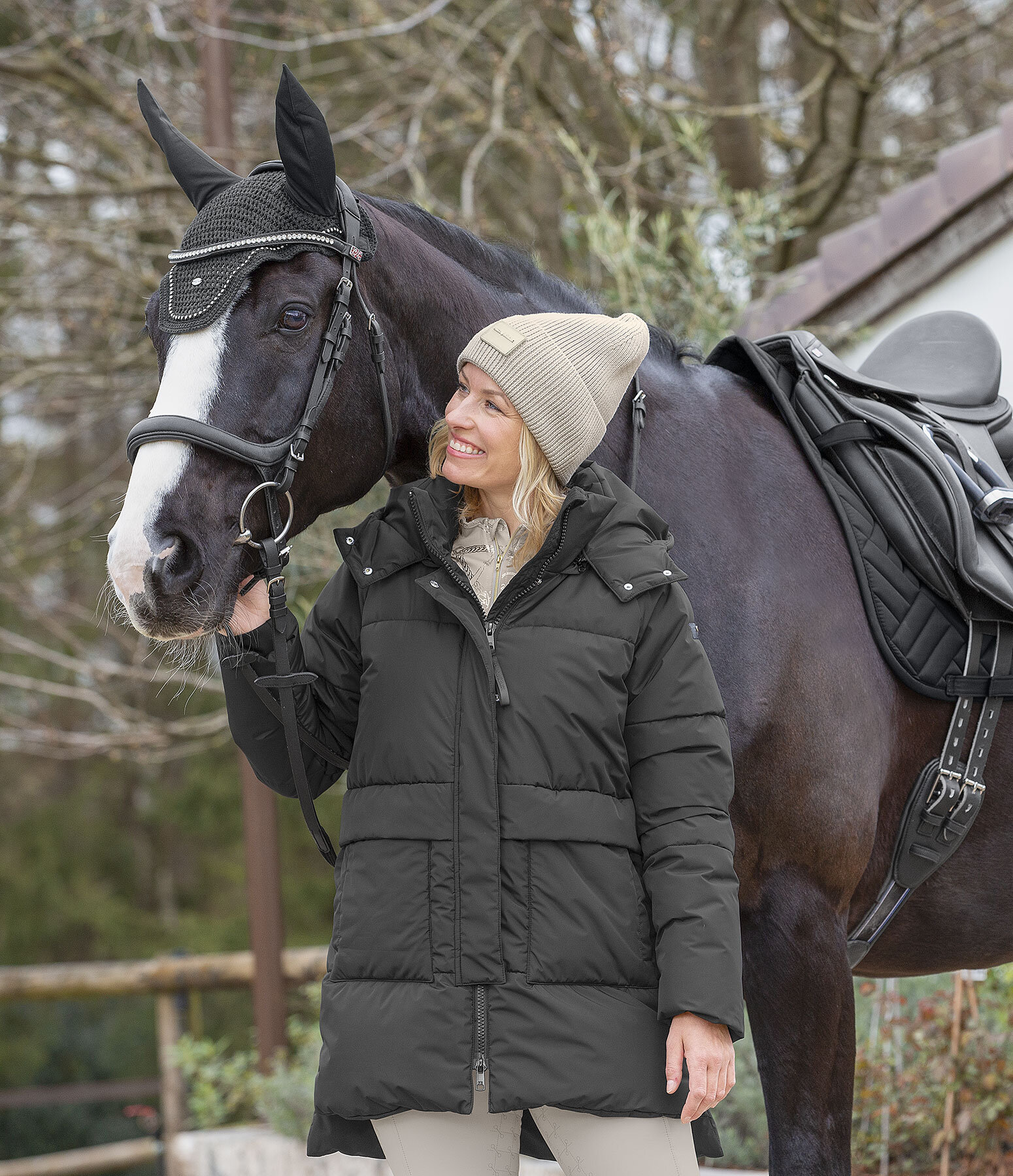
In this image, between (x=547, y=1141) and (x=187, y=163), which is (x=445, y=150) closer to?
(x=187, y=163)

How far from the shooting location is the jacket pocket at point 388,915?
1404 mm

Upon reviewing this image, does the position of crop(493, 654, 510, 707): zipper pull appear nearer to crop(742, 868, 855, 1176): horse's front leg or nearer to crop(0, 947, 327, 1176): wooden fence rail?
crop(742, 868, 855, 1176): horse's front leg

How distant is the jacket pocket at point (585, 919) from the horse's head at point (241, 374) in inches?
21.3

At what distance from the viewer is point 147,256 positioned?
18.9 ft

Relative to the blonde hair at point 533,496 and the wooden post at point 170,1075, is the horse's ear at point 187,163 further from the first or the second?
Answer: the wooden post at point 170,1075

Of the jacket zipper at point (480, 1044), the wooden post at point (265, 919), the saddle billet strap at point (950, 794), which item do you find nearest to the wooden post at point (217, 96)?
the wooden post at point (265, 919)

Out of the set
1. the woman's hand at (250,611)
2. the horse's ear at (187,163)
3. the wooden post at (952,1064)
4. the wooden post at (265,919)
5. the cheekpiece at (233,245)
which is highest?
the horse's ear at (187,163)

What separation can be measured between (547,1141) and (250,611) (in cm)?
79

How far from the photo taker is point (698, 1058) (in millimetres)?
1365

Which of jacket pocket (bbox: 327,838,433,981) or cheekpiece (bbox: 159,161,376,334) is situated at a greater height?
cheekpiece (bbox: 159,161,376,334)

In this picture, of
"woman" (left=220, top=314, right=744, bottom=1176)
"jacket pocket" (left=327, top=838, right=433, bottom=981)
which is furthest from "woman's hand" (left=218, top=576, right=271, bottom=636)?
"jacket pocket" (left=327, top=838, right=433, bottom=981)

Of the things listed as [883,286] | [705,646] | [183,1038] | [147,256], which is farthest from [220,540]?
[147,256]

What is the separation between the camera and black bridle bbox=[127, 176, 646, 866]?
4.83 ft

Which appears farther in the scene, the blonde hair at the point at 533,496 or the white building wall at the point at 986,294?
the white building wall at the point at 986,294
